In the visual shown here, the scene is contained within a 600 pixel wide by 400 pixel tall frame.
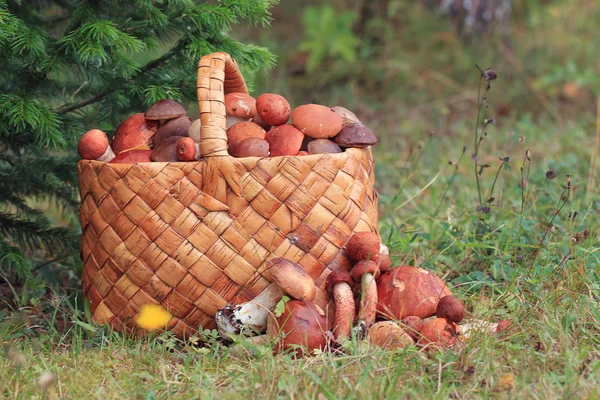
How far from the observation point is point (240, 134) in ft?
7.27

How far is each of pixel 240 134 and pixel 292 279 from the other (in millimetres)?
539

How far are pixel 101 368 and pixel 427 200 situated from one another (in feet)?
7.08

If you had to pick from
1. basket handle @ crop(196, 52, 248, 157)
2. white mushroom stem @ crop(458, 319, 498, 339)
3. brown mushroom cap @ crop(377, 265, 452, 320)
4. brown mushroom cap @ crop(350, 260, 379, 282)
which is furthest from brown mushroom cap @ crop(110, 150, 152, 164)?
white mushroom stem @ crop(458, 319, 498, 339)

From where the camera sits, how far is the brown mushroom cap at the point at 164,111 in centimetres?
223

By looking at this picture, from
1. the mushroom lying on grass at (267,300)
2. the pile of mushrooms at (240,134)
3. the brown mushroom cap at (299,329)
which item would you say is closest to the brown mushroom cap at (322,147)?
the pile of mushrooms at (240,134)

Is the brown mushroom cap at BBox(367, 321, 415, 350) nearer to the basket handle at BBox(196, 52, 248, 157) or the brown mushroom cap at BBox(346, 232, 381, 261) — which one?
the brown mushroom cap at BBox(346, 232, 381, 261)

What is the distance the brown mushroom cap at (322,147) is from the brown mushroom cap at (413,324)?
1.94ft

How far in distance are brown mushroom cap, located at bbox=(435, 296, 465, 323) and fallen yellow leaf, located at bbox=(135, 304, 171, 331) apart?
0.85 metres

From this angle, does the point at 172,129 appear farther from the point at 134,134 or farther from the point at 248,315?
the point at 248,315

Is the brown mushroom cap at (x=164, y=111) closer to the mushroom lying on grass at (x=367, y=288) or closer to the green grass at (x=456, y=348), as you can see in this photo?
the green grass at (x=456, y=348)

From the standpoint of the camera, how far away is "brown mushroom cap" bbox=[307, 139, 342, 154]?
2191 mm

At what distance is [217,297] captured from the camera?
82.6 inches

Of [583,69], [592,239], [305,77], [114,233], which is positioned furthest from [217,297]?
[583,69]

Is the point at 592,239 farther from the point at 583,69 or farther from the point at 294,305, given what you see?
the point at 583,69
